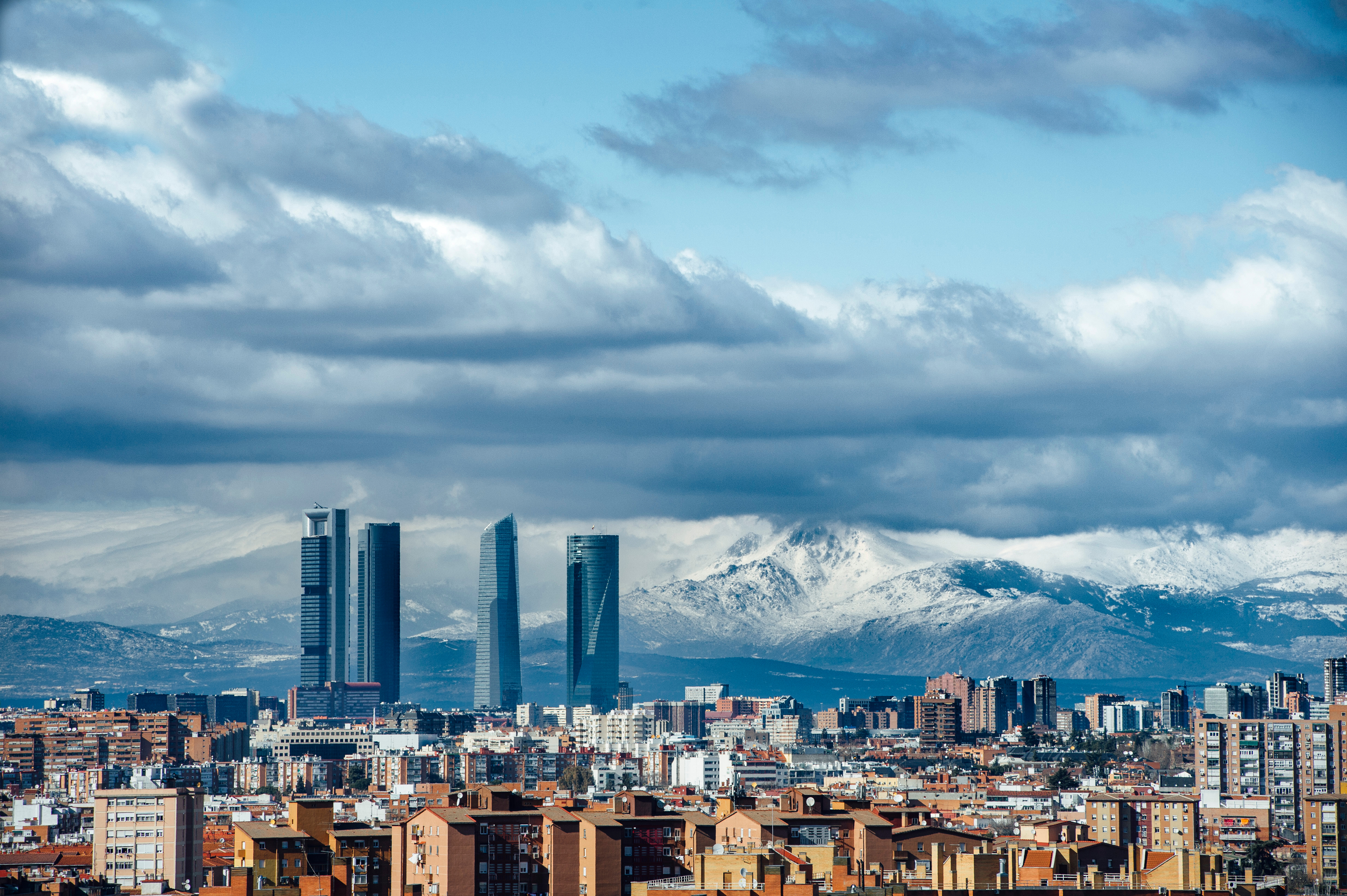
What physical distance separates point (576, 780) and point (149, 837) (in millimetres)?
66446

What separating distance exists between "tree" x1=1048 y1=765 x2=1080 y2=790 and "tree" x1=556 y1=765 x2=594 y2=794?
26451 mm

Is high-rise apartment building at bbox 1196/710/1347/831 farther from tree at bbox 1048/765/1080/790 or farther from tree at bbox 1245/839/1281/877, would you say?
tree at bbox 1245/839/1281/877

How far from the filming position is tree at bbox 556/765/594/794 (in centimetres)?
12319

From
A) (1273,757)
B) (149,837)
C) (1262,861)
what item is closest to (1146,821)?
(1262,861)

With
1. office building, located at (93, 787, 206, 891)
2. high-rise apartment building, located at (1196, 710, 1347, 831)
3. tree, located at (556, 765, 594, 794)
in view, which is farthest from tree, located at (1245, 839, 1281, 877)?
tree, located at (556, 765, 594, 794)

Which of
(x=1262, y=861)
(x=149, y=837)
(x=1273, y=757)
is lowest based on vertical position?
(x=1262, y=861)

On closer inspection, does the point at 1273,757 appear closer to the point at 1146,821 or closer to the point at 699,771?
the point at 1146,821

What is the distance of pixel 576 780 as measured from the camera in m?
134

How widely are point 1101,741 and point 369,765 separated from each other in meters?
56.7

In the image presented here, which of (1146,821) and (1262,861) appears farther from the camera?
(1146,821)

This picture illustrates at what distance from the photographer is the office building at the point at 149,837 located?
2623 inches

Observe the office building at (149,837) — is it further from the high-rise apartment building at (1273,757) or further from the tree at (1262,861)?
the high-rise apartment building at (1273,757)

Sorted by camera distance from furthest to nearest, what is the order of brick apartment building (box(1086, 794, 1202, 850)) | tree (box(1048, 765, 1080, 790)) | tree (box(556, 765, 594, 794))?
tree (box(556, 765, 594, 794)), tree (box(1048, 765, 1080, 790)), brick apartment building (box(1086, 794, 1202, 850))

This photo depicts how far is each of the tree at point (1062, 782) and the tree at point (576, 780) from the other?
1041 inches
